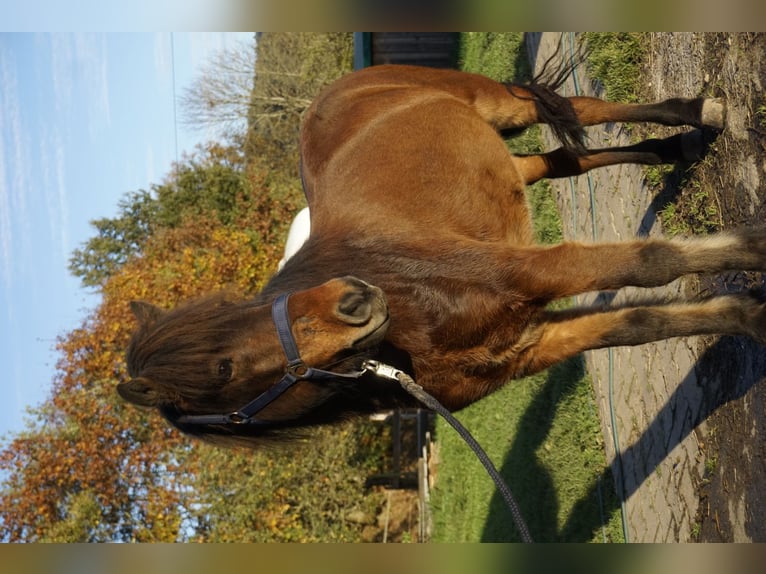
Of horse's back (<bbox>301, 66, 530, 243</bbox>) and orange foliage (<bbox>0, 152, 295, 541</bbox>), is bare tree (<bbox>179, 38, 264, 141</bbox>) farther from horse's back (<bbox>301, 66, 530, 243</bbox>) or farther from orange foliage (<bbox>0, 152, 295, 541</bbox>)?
horse's back (<bbox>301, 66, 530, 243</bbox>)

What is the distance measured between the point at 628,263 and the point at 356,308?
135 cm

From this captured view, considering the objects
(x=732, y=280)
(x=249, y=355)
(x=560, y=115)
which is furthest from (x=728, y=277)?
(x=249, y=355)

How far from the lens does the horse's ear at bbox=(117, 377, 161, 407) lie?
3.13 metres

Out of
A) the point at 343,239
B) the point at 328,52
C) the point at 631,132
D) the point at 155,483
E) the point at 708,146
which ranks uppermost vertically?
the point at 328,52

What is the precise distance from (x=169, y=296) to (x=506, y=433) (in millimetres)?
8650

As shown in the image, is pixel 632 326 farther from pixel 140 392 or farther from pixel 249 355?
pixel 140 392

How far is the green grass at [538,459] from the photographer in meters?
6.43

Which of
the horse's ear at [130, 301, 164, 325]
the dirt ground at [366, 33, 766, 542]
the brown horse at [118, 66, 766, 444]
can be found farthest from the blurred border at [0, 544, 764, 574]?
the dirt ground at [366, 33, 766, 542]

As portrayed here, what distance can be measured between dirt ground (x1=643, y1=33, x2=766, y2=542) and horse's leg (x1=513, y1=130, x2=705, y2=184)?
0.46 ft

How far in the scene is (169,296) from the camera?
15.0 m

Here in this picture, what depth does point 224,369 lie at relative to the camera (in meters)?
3.12

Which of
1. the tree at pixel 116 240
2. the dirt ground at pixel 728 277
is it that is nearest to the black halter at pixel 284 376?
the dirt ground at pixel 728 277

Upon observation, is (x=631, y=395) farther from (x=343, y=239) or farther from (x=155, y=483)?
(x=155, y=483)

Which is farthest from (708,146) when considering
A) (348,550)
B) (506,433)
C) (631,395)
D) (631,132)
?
(506,433)
